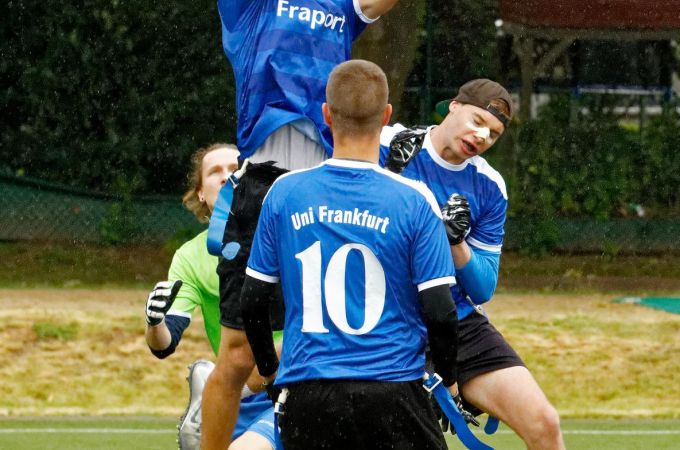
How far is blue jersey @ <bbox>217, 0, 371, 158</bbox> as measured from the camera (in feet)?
17.7

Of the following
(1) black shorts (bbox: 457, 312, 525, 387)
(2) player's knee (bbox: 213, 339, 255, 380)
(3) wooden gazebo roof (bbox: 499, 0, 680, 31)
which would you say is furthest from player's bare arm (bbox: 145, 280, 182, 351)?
(3) wooden gazebo roof (bbox: 499, 0, 680, 31)

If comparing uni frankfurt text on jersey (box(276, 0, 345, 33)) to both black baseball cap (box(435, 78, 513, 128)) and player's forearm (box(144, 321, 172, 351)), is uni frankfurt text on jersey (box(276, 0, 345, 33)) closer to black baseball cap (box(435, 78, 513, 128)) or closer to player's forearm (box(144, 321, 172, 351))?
black baseball cap (box(435, 78, 513, 128))

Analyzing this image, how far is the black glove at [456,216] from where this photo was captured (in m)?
5.20

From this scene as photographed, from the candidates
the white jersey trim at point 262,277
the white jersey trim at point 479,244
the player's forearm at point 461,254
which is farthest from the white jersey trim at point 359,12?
the white jersey trim at point 262,277

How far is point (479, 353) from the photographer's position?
6156 mm

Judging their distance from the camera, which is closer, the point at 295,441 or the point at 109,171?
the point at 295,441

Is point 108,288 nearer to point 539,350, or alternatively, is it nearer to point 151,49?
point 151,49

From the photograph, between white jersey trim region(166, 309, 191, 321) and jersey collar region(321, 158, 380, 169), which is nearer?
jersey collar region(321, 158, 380, 169)

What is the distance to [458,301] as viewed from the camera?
6117mm

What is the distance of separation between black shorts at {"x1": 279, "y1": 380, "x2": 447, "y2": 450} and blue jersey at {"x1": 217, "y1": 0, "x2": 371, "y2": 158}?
123 cm

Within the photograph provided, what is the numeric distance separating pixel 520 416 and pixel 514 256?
8.73m

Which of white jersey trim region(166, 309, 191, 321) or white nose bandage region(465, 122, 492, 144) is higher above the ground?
white nose bandage region(465, 122, 492, 144)

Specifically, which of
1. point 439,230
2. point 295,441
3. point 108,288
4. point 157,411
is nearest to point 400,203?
point 439,230

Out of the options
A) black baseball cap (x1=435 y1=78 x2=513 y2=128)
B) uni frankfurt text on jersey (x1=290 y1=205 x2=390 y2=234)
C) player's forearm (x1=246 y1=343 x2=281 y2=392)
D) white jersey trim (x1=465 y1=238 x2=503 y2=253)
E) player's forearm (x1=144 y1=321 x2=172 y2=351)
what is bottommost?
player's forearm (x1=246 y1=343 x2=281 y2=392)
